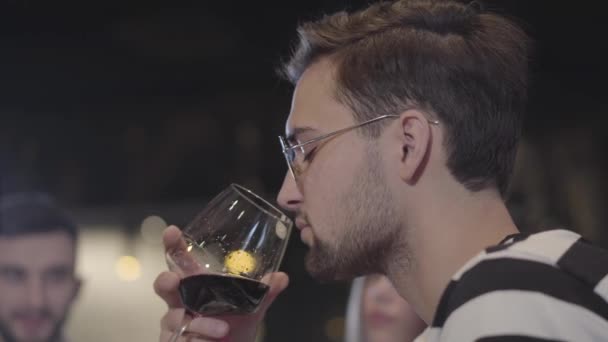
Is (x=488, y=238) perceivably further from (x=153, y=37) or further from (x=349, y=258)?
(x=153, y=37)

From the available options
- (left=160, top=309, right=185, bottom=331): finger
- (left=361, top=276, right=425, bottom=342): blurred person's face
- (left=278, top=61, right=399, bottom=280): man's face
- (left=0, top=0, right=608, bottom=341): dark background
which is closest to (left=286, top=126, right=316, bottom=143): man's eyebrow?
(left=278, top=61, right=399, bottom=280): man's face

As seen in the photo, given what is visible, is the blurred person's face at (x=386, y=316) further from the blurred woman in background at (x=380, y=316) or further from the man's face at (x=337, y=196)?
the man's face at (x=337, y=196)

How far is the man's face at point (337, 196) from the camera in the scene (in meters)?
1.35

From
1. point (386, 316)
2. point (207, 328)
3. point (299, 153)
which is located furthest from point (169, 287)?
point (386, 316)

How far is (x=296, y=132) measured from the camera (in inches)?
57.8

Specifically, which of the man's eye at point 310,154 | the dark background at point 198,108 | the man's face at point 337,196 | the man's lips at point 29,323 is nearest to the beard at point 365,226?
the man's face at point 337,196

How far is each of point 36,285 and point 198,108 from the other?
2.05m

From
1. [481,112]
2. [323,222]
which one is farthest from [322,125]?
[481,112]

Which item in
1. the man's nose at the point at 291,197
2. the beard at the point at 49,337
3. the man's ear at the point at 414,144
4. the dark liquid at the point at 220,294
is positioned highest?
the man's ear at the point at 414,144

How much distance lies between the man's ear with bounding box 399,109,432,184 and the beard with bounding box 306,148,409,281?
44mm

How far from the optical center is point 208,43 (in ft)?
13.6

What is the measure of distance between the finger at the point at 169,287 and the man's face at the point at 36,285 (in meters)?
1.59

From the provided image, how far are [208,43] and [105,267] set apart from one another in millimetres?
1570

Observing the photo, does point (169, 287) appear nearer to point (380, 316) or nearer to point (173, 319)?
point (173, 319)
